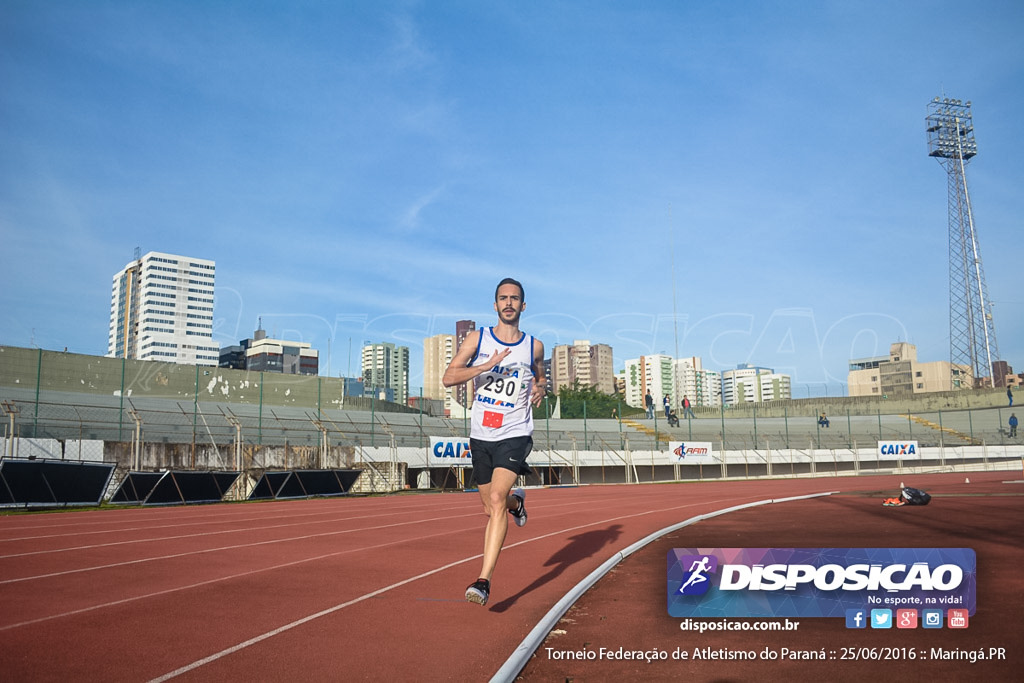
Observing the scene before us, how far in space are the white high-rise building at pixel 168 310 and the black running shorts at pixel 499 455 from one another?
192 metres

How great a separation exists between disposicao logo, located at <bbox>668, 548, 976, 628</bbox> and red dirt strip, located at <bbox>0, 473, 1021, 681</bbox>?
1.06 feet

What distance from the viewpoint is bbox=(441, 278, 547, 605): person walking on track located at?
16.5ft

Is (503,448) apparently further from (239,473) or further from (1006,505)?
(239,473)

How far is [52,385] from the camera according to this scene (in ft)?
109

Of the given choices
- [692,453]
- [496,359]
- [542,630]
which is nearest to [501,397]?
[496,359]

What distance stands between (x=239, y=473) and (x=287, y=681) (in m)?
17.1

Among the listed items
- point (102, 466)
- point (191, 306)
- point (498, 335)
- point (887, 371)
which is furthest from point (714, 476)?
point (191, 306)

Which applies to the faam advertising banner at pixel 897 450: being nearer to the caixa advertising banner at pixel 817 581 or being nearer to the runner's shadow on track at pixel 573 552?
the runner's shadow on track at pixel 573 552

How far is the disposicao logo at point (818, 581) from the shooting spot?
3.96 metres

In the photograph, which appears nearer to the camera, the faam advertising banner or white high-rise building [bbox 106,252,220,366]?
the faam advertising banner

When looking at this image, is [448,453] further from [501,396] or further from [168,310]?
[168,310]

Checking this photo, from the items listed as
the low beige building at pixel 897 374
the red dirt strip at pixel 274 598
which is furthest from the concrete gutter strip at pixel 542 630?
the low beige building at pixel 897 374

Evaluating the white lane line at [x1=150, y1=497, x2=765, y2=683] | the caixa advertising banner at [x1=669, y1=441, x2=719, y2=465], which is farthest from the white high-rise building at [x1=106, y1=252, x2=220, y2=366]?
the white lane line at [x1=150, y1=497, x2=765, y2=683]

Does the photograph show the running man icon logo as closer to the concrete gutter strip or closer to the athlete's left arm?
the concrete gutter strip
